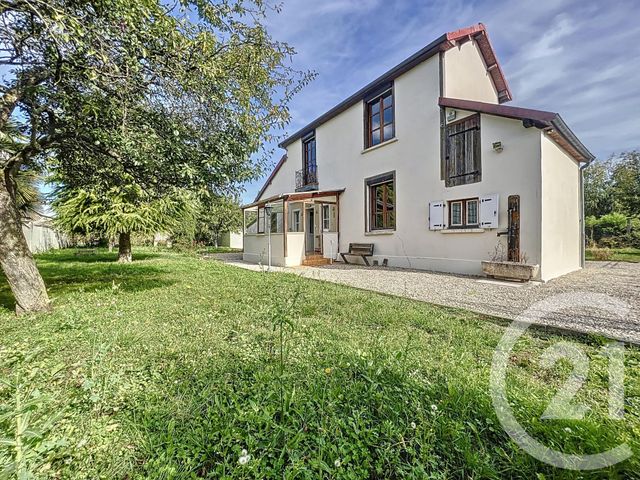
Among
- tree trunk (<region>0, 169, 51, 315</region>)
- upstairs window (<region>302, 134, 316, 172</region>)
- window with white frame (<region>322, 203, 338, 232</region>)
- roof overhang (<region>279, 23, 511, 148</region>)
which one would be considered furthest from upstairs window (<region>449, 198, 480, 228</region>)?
tree trunk (<region>0, 169, 51, 315</region>)

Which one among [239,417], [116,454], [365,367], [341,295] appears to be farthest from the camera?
[341,295]

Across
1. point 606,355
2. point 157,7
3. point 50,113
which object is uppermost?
point 157,7

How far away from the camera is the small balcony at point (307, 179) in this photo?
1537cm

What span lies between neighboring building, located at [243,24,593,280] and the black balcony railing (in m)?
0.82

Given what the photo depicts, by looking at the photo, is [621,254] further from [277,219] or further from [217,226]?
[217,226]

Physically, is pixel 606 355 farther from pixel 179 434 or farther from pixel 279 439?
pixel 179 434

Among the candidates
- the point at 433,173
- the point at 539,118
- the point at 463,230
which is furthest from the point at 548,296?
the point at 433,173

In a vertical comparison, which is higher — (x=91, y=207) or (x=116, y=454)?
(x=91, y=207)

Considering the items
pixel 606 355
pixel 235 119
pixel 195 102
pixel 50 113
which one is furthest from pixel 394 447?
pixel 50 113

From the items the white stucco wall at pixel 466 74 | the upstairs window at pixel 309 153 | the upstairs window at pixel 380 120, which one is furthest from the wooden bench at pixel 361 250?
the white stucco wall at pixel 466 74

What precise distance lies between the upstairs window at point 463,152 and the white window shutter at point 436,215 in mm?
707

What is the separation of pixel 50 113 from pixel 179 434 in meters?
4.79

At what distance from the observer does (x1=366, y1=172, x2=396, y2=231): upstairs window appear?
436 inches

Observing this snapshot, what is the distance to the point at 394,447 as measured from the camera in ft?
5.20
